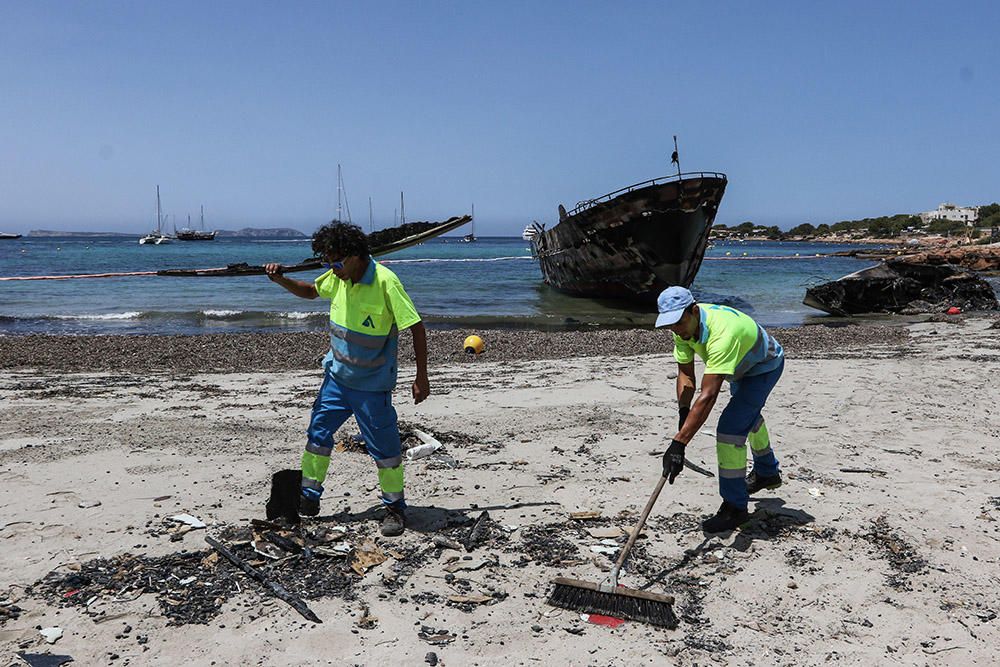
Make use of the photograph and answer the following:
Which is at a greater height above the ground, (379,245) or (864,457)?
(379,245)

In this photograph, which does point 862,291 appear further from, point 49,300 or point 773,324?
point 49,300

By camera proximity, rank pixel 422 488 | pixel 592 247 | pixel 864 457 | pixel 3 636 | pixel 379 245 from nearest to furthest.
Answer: pixel 3 636
pixel 422 488
pixel 864 457
pixel 379 245
pixel 592 247

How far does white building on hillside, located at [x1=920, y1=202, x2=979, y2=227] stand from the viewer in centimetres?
11319

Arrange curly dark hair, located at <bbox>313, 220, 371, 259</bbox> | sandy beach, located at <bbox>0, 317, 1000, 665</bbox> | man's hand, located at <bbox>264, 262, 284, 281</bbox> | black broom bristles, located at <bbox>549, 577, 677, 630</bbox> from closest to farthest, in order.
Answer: sandy beach, located at <bbox>0, 317, 1000, 665</bbox> < black broom bristles, located at <bbox>549, 577, 677, 630</bbox> < curly dark hair, located at <bbox>313, 220, 371, 259</bbox> < man's hand, located at <bbox>264, 262, 284, 281</bbox>

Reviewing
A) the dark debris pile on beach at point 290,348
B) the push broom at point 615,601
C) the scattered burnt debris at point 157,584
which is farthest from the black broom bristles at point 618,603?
the dark debris pile on beach at point 290,348

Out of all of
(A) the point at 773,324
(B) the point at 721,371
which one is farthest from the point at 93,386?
(A) the point at 773,324

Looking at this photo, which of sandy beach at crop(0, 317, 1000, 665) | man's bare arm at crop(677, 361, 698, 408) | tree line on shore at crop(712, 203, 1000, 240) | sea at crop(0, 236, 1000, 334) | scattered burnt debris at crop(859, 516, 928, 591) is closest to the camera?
sandy beach at crop(0, 317, 1000, 665)

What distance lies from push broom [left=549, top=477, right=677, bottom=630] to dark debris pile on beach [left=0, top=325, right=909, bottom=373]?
315 inches

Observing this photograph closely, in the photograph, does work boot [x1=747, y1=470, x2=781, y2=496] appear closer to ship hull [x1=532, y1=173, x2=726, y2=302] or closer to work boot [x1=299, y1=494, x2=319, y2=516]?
work boot [x1=299, y1=494, x2=319, y2=516]

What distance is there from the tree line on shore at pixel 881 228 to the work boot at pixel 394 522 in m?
74.3

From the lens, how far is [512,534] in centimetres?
431

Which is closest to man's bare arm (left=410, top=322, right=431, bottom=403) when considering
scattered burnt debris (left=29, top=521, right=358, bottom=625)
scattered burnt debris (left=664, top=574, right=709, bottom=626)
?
scattered burnt debris (left=29, top=521, right=358, bottom=625)

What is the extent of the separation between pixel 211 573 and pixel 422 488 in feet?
5.27

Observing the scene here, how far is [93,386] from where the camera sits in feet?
29.7
